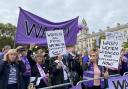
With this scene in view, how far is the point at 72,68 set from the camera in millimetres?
12562

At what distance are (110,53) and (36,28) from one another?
236cm

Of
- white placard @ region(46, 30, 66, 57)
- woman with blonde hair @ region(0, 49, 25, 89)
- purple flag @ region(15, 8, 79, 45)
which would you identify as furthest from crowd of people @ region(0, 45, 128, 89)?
purple flag @ region(15, 8, 79, 45)

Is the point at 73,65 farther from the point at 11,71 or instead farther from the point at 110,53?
the point at 11,71

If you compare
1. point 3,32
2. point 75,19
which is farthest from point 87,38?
point 75,19

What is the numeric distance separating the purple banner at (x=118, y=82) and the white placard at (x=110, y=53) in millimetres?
348

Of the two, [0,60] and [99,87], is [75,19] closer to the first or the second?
[99,87]

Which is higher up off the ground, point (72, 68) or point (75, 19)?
point (75, 19)

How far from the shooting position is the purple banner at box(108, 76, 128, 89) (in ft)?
35.9

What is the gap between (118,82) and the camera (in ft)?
36.3

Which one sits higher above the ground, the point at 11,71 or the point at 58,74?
the point at 11,71

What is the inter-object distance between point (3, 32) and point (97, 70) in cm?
8328

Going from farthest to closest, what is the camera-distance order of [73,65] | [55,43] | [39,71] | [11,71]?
1. [73,65]
2. [55,43]
3. [39,71]
4. [11,71]

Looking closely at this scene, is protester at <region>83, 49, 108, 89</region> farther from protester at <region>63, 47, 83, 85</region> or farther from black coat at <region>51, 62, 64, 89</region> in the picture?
protester at <region>63, 47, 83, 85</region>

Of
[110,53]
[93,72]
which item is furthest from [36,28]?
[93,72]
